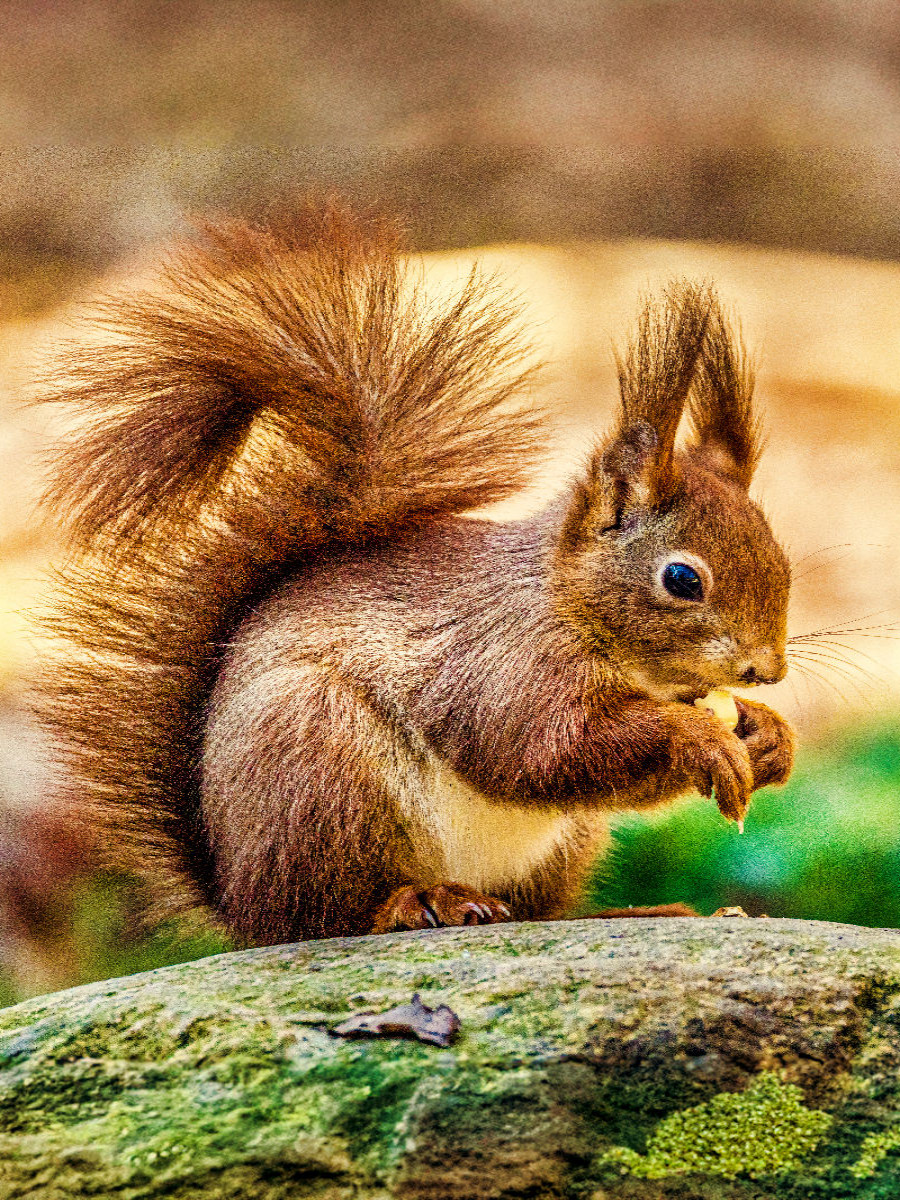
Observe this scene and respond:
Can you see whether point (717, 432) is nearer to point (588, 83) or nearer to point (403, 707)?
point (403, 707)

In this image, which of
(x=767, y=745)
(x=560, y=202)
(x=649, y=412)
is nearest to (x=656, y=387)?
(x=649, y=412)

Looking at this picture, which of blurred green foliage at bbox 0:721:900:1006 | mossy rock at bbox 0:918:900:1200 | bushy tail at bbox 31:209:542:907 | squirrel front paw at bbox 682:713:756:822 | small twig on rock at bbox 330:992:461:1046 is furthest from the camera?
blurred green foliage at bbox 0:721:900:1006

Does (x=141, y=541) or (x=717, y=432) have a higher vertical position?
(x=717, y=432)

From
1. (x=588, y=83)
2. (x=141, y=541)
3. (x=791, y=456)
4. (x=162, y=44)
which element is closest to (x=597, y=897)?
(x=141, y=541)

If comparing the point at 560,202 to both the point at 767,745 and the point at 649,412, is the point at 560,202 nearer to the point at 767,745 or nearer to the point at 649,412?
the point at 649,412

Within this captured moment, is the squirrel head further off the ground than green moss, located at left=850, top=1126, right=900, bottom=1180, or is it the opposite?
the squirrel head

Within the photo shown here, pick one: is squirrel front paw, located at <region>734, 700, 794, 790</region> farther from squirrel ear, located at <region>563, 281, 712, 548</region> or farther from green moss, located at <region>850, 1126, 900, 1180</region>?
green moss, located at <region>850, 1126, 900, 1180</region>

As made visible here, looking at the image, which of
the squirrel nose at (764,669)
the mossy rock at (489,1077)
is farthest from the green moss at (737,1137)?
the squirrel nose at (764,669)

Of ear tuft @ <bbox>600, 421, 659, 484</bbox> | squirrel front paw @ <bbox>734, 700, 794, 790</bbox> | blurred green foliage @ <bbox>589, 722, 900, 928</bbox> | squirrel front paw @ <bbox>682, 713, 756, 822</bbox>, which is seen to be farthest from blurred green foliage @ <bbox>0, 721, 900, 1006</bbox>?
ear tuft @ <bbox>600, 421, 659, 484</bbox>
